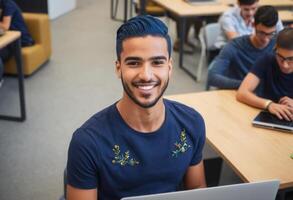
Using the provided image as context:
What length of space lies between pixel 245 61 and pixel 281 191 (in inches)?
46.7

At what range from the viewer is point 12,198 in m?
2.33

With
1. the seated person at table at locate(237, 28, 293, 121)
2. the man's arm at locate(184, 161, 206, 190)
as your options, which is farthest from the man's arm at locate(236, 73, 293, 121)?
the man's arm at locate(184, 161, 206, 190)

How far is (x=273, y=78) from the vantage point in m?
2.08

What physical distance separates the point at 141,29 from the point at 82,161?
43cm

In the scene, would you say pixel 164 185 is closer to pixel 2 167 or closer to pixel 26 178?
pixel 26 178

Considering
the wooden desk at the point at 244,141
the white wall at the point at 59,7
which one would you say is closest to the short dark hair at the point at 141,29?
the wooden desk at the point at 244,141

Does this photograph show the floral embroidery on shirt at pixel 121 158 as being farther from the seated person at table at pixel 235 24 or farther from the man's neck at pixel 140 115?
the seated person at table at pixel 235 24

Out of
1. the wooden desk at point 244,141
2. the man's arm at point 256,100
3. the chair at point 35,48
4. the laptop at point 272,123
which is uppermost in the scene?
the man's arm at point 256,100

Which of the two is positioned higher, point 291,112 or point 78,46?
point 291,112

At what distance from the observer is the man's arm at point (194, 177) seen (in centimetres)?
143

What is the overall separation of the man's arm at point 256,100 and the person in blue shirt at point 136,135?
69 centimetres

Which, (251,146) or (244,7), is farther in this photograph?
(244,7)

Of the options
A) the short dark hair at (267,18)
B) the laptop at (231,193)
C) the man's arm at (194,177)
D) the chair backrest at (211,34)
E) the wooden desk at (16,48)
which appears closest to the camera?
the laptop at (231,193)

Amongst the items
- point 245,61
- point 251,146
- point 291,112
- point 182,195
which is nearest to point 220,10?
point 245,61
